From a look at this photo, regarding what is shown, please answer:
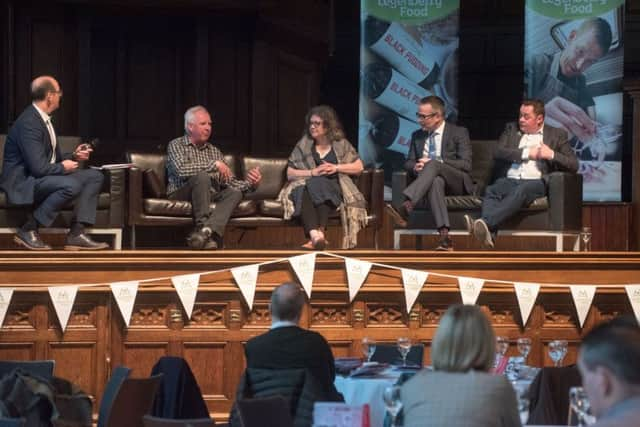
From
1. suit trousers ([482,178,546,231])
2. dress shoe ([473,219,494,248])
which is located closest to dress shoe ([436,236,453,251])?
dress shoe ([473,219,494,248])

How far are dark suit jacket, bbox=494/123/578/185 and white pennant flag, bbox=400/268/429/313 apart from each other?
159 centimetres

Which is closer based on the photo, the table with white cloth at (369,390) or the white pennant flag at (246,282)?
the table with white cloth at (369,390)

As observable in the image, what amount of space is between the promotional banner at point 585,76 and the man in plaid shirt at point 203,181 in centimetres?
336

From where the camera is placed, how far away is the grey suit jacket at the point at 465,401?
358 centimetres

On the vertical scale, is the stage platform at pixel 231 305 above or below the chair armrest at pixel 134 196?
below

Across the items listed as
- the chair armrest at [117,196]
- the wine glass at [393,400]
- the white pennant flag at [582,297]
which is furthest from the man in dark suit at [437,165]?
the wine glass at [393,400]

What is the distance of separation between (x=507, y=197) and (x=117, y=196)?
8.69 feet

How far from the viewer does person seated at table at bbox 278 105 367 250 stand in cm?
839

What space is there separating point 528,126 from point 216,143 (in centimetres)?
346

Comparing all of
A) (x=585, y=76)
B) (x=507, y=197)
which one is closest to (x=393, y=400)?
(x=507, y=197)

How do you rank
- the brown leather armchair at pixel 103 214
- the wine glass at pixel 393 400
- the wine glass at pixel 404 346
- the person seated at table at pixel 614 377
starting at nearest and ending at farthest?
the person seated at table at pixel 614 377 < the wine glass at pixel 393 400 < the wine glass at pixel 404 346 < the brown leather armchair at pixel 103 214

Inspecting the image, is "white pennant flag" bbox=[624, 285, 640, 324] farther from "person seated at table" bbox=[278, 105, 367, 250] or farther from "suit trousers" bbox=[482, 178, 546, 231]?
"person seated at table" bbox=[278, 105, 367, 250]

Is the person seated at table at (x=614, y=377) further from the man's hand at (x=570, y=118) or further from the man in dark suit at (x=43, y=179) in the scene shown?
the man's hand at (x=570, y=118)

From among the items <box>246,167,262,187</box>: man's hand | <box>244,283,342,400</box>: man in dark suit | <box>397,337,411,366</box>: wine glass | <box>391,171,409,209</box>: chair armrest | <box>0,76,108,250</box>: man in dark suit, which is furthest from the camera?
<box>391,171,409,209</box>: chair armrest
